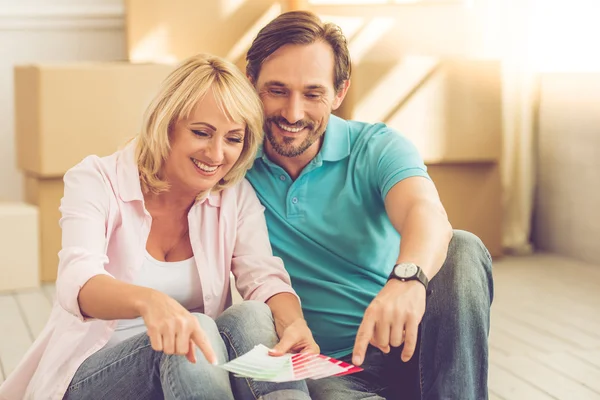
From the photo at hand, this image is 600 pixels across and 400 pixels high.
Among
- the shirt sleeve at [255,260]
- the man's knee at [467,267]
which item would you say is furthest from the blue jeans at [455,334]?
the shirt sleeve at [255,260]

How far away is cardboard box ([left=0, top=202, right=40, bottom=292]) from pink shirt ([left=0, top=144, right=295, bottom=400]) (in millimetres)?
1826


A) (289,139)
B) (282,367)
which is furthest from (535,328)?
(282,367)

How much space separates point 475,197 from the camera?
3951 millimetres

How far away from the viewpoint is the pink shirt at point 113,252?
60.0 inches

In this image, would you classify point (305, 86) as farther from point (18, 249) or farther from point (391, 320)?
point (18, 249)

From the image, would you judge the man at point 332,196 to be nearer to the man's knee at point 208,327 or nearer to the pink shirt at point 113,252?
the pink shirt at point 113,252

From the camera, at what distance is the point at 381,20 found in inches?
155

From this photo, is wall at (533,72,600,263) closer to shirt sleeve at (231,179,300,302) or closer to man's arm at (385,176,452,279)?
man's arm at (385,176,452,279)

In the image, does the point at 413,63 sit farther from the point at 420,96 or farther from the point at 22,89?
the point at 22,89

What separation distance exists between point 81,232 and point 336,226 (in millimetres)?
541

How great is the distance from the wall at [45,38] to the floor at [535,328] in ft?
2.75

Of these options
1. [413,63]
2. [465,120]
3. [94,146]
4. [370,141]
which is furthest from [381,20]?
[370,141]

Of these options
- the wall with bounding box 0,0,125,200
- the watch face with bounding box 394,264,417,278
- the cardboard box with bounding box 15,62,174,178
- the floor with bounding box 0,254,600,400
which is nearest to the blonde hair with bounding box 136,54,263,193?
the watch face with bounding box 394,264,417,278

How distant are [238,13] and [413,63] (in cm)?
75
